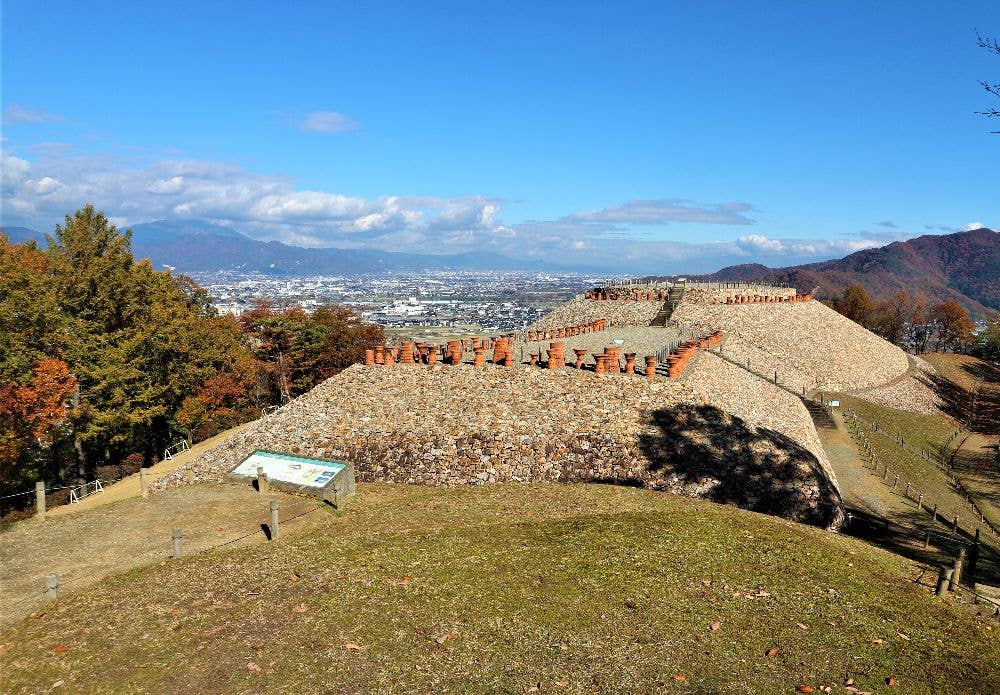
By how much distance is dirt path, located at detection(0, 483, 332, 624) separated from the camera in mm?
13289

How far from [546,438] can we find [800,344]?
1410 inches

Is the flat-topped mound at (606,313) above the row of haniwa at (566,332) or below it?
above

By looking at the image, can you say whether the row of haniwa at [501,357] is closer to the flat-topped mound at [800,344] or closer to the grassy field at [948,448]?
the grassy field at [948,448]

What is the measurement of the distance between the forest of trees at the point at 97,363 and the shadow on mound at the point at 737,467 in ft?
84.7

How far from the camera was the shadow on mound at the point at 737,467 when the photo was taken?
19.0 meters

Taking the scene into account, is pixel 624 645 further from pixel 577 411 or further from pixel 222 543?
pixel 577 411

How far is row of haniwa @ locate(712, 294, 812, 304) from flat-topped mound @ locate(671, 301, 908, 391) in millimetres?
835

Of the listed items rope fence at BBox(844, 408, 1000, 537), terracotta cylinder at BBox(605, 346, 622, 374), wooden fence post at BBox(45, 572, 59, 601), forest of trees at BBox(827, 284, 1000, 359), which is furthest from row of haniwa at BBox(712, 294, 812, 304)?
wooden fence post at BBox(45, 572, 59, 601)

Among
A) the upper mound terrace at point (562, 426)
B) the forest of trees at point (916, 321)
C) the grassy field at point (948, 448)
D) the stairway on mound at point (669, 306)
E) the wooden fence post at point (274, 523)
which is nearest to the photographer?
the wooden fence post at point (274, 523)

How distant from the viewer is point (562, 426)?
70.8 ft

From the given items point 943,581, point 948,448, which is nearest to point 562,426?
point 943,581

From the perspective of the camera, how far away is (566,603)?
35.2 ft

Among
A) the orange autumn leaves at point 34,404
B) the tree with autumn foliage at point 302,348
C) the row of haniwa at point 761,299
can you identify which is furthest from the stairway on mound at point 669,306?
the orange autumn leaves at point 34,404

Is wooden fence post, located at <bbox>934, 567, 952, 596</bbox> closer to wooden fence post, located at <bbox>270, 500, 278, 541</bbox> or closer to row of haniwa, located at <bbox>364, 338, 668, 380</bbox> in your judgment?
row of haniwa, located at <bbox>364, 338, 668, 380</bbox>
